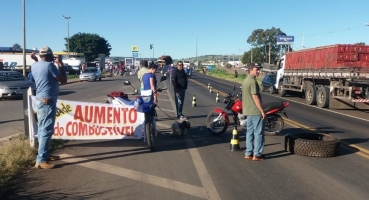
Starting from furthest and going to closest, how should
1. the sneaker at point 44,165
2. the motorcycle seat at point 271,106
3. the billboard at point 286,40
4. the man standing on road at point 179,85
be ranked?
the billboard at point 286,40 < the man standing on road at point 179,85 < the motorcycle seat at point 271,106 < the sneaker at point 44,165

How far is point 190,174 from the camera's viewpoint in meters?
6.55

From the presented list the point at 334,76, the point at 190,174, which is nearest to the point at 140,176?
the point at 190,174

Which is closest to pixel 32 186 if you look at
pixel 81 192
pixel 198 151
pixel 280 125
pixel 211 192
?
pixel 81 192

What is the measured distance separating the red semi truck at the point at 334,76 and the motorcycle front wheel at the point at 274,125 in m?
7.59

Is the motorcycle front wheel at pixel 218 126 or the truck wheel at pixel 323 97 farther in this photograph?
the truck wheel at pixel 323 97

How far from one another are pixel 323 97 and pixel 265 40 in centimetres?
7164

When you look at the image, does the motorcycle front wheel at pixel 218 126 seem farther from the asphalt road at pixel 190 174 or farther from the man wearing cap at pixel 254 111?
the man wearing cap at pixel 254 111

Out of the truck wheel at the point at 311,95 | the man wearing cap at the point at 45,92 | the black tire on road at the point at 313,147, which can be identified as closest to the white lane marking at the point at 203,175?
the black tire on road at the point at 313,147

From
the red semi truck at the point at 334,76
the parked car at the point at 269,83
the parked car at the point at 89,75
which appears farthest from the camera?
the parked car at the point at 89,75

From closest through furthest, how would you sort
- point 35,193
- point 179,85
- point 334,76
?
point 35,193 < point 179,85 < point 334,76

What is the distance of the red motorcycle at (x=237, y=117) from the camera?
402 inches

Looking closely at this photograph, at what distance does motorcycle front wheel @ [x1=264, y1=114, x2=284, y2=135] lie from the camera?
10.5m

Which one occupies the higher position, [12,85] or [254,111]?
[254,111]

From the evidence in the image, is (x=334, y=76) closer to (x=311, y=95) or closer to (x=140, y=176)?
(x=311, y=95)
